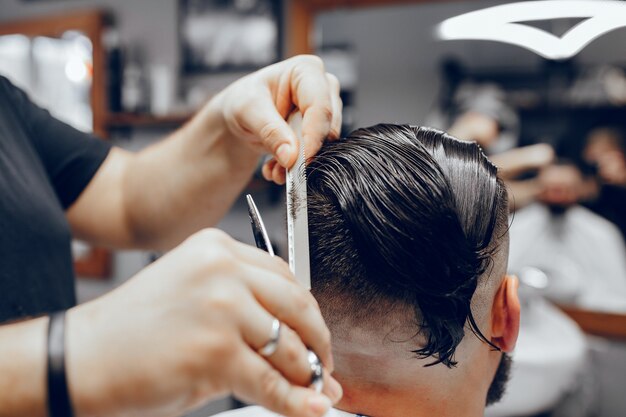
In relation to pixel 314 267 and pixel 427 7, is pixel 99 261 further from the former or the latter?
pixel 314 267

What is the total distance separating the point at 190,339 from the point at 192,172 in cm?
94

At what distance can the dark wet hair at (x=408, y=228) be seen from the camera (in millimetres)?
818

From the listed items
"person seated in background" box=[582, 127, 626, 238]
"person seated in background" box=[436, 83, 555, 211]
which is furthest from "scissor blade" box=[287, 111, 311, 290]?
"person seated in background" box=[582, 127, 626, 238]

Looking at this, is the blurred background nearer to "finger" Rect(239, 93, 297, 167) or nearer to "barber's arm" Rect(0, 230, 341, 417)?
"finger" Rect(239, 93, 297, 167)

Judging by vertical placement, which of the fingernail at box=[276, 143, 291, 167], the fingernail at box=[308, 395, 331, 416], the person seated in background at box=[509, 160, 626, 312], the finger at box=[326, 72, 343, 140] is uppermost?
the finger at box=[326, 72, 343, 140]

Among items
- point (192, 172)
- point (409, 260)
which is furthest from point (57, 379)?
point (192, 172)

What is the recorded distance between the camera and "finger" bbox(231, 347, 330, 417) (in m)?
0.51

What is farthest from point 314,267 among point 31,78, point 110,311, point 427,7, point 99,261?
point 31,78

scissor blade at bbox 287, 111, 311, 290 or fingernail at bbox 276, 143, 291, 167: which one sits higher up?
fingernail at bbox 276, 143, 291, 167

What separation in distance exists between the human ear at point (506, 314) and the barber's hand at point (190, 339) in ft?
1.74

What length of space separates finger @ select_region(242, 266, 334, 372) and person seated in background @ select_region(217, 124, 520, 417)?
0.30 metres

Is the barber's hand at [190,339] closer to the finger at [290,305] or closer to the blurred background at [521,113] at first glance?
the finger at [290,305]

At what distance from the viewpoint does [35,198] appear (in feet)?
3.76

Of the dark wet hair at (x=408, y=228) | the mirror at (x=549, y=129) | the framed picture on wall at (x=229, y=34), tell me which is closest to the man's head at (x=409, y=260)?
Result: the dark wet hair at (x=408, y=228)
